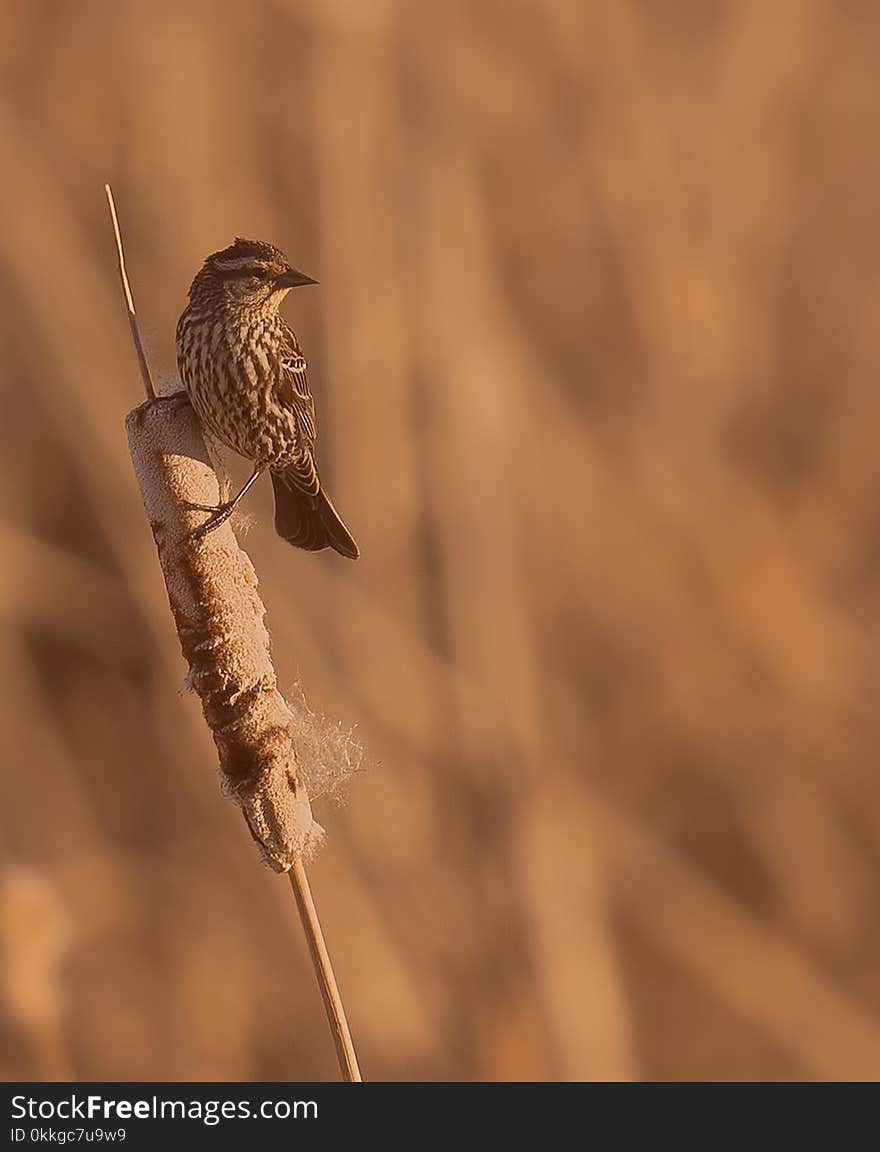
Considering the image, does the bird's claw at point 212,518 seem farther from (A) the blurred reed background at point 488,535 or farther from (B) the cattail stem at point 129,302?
(A) the blurred reed background at point 488,535

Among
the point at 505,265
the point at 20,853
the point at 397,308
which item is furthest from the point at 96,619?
the point at 505,265

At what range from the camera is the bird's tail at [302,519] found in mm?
2070

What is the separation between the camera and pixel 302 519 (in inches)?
82.4

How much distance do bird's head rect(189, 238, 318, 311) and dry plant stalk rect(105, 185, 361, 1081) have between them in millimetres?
441

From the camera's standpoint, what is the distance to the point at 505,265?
3.83 metres

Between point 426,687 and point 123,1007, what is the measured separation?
1.20 meters

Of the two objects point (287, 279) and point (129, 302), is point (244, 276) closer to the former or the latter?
Result: point (287, 279)

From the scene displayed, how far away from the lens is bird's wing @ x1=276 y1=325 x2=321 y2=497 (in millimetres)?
1983

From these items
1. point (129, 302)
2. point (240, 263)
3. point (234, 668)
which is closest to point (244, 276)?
point (240, 263)

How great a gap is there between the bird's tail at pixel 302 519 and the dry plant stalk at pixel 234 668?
0.57 metres

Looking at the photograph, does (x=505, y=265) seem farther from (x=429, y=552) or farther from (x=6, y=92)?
(x=6, y=92)

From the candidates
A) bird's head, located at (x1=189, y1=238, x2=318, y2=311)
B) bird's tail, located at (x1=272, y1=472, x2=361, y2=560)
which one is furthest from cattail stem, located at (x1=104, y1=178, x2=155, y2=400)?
bird's tail, located at (x1=272, y1=472, x2=361, y2=560)

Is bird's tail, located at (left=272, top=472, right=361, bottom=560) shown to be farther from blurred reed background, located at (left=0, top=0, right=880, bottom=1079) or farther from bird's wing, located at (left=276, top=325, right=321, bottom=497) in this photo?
blurred reed background, located at (left=0, top=0, right=880, bottom=1079)

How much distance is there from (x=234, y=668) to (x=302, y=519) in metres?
0.68
